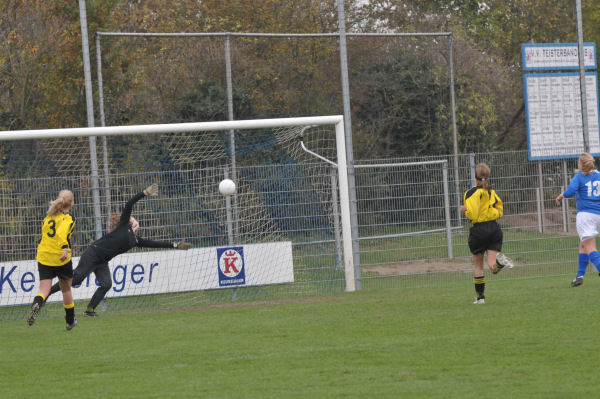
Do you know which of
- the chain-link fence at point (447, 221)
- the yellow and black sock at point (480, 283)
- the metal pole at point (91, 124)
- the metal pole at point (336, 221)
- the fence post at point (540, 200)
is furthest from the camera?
the fence post at point (540, 200)

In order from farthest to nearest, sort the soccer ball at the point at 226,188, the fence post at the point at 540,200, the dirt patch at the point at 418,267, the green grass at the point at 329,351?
the fence post at the point at 540,200
the dirt patch at the point at 418,267
the soccer ball at the point at 226,188
the green grass at the point at 329,351

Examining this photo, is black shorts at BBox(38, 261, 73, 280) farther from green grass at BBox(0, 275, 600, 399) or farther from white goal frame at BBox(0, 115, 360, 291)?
white goal frame at BBox(0, 115, 360, 291)

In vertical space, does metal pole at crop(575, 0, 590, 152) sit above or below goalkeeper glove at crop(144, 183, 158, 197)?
above

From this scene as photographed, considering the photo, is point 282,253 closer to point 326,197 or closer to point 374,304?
point 326,197

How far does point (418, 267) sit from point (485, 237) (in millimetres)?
3978

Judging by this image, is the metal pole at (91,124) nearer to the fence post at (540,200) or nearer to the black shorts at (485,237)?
the black shorts at (485,237)

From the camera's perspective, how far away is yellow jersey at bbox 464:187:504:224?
11.0 meters

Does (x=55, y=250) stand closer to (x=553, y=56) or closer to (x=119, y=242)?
(x=119, y=242)

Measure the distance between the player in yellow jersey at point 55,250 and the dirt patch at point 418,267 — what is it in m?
5.89

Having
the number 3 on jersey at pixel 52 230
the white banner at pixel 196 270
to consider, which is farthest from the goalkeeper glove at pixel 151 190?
the white banner at pixel 196 270

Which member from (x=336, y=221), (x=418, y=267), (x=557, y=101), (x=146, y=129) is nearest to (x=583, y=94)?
(x=557, y=101)

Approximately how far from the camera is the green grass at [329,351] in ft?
21.4

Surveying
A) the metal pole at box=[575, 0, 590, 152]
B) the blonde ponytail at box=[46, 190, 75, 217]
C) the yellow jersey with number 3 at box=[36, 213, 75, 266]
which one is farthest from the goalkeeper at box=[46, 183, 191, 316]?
the metal pole at box=[575, 0, 590, 152]

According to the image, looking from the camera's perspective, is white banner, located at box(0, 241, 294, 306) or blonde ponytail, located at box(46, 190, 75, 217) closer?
blonde ponytail, located at box(46, 190, 75, 217)
